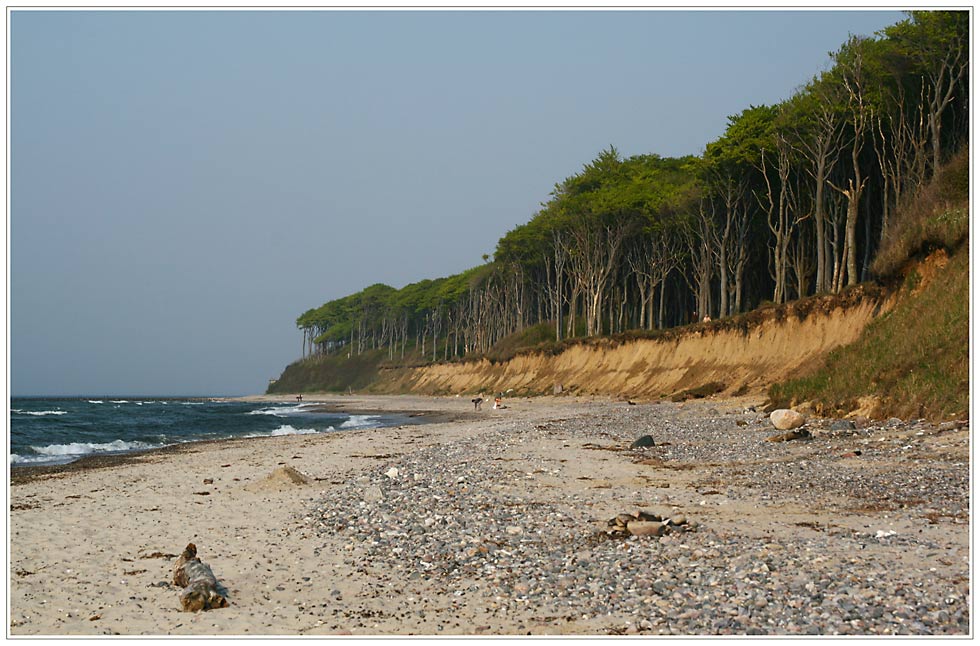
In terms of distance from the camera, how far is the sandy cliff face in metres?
30.0

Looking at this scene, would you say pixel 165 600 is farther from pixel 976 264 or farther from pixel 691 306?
pixel 691 306

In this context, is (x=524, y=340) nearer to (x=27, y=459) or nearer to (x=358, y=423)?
(x=358, y=423)

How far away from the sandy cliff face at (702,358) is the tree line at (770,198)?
2.88 m

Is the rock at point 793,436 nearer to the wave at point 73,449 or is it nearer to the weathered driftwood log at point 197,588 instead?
the weathered driftwood log at point 197,588

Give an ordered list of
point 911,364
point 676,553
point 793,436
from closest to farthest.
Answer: point 676,553 → point 793,436 → point 911,364

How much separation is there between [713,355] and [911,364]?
21.2 meters

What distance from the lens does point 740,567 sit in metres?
6.32

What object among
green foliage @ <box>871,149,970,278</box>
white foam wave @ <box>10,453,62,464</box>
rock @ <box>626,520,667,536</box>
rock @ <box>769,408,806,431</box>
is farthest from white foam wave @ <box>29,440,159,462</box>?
green foliage @ <box>871,149,970,278</box>

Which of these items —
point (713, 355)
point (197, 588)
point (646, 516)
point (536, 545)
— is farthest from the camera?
point (713, 355)

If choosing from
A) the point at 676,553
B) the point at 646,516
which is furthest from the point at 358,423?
the point at 676,553

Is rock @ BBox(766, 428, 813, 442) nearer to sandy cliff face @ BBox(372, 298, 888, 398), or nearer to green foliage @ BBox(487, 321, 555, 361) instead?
sandy cliff face @ BBox(372, 298, 888, 398)

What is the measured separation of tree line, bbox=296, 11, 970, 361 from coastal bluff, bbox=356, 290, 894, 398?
2.44 meters

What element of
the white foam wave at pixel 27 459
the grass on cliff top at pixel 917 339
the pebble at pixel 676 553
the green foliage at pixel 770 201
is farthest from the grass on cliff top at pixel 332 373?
the pebble at pixel 676 553

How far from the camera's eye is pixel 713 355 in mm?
37625
